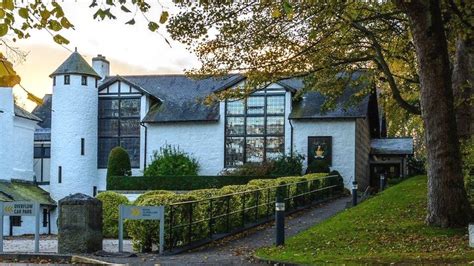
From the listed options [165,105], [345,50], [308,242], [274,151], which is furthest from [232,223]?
[165,105]

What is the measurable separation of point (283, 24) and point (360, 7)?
2611 millimetres

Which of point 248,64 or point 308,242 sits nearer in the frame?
point 308,242

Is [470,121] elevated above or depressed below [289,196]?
above

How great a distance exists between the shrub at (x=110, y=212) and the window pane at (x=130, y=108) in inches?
778

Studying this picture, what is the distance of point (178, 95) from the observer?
49.1m

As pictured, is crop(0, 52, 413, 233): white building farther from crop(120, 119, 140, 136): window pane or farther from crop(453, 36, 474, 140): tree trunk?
crop(453, 36, 474, 140): tree trunk

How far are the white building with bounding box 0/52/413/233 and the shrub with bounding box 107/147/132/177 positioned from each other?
2.01 meters

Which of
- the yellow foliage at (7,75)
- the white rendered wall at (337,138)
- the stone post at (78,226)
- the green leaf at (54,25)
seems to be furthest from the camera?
the white rendered wall at (337,138)

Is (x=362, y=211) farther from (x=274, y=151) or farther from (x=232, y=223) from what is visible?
(x=274, y=151)

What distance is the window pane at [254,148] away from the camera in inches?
1781

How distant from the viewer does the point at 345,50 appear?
26609 millimetres

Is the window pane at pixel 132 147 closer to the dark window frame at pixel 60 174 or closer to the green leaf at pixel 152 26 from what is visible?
the dark window frame at pixel 60 174

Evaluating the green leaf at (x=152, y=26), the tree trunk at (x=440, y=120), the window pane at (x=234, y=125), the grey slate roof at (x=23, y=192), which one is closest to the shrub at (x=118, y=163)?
the grey slate roof at (x=23, y=192)

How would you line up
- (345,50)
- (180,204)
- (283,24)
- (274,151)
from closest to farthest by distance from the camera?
(180,204)
(283,24)
(345,50)
(274,151)
